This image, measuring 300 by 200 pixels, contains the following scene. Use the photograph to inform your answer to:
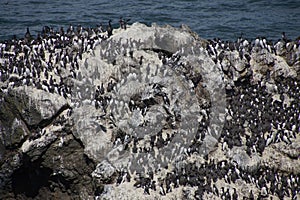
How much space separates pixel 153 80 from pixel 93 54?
3.36 m

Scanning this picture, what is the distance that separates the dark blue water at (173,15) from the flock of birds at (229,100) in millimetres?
11758

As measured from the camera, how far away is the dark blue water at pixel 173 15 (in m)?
31.0

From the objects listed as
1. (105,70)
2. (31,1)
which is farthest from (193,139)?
(31,1)

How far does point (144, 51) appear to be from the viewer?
16.5 m

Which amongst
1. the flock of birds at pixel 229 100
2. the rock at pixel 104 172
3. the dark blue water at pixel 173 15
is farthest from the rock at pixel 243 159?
the dark blue water at pixel 173 15

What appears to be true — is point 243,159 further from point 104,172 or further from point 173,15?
point 173,15

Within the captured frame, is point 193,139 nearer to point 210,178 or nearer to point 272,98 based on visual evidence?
point 210,178

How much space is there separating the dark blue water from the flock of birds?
1176 centimetres

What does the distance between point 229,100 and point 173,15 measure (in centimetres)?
1894

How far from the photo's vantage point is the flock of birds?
13008 millimetres

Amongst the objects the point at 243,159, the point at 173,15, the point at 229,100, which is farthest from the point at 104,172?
the point at 173,15

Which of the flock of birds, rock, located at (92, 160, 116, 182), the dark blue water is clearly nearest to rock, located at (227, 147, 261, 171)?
the flock of birds

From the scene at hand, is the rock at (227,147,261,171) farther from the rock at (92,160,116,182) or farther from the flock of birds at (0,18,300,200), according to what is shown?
the rock at (92,160,116,182)

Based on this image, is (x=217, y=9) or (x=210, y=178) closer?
(x=210, y=178)
